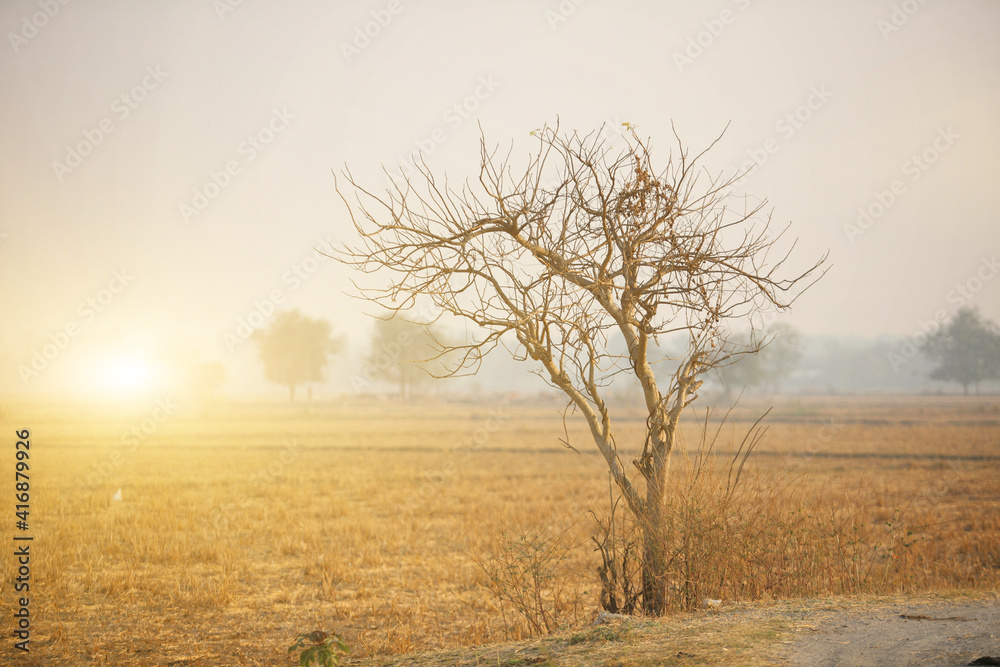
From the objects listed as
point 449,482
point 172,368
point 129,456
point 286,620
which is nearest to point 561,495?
point 449,482

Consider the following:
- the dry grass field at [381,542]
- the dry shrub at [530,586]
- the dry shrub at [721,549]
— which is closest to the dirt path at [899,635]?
the dry grass field at [381,542]

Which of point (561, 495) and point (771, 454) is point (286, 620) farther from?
point (771, 454)

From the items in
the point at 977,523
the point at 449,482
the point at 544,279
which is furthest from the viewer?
the point at 449,482

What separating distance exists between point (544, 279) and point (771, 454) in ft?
72.5

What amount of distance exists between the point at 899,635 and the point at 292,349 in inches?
3820

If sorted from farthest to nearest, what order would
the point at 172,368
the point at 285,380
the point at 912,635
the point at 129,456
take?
1. the point at 285,380
2. the point at 172,368
3. the point at 129,456
4. the point at 912,635

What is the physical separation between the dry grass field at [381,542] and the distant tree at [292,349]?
228ft

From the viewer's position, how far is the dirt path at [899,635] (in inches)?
167

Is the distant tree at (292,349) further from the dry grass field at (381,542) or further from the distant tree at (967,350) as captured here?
the distant tree at (967,350)

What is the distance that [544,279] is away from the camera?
6.29m

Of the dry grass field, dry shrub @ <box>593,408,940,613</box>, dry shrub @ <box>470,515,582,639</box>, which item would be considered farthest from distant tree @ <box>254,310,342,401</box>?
dry shrub @ <box>593,408,940,613</box>

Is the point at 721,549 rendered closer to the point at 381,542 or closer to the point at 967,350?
the point at 381,542

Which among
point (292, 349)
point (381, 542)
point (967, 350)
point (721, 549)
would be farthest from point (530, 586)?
point (967, 350)

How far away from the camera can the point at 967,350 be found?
9419 centimetres
